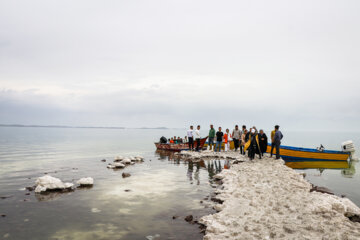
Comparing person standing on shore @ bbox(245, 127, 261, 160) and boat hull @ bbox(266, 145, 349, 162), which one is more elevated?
person standing on shore @ bbox(245, 127, 261, 160)

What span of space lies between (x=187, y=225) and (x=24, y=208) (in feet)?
22.9

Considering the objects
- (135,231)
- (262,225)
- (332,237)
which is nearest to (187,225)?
(135,231)

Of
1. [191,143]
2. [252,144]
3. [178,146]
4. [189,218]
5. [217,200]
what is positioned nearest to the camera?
[189,218]

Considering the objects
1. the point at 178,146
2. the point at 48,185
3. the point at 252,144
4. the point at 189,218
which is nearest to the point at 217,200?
the point at 189,218

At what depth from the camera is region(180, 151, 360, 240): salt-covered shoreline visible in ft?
21.2

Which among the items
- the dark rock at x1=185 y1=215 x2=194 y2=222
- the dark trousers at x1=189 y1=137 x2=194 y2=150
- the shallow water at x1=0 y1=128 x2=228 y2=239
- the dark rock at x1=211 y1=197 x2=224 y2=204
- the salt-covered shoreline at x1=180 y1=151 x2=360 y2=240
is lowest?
the shallow water at x1=0 y1=128 x2=228 y2=239

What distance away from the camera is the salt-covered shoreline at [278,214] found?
645 centimetres

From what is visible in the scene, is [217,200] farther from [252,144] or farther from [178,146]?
[178,146]

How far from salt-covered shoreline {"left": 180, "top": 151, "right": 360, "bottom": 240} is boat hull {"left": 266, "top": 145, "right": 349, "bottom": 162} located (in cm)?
1608

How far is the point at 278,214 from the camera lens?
25.7 ft

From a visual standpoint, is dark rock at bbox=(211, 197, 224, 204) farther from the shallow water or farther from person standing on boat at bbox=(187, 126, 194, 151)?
person standing on boat at bbox=(187, 126, 194, 151)

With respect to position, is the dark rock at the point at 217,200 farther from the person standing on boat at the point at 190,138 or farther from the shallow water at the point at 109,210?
the person standing on boat at the point at 190,138

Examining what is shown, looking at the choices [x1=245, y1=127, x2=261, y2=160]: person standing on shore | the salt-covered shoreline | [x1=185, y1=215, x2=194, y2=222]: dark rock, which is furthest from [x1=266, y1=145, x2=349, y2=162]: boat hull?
[x1=185, y1=215, x2=194, y2=222]: dark rock

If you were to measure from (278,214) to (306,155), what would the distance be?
23785 millimetres
